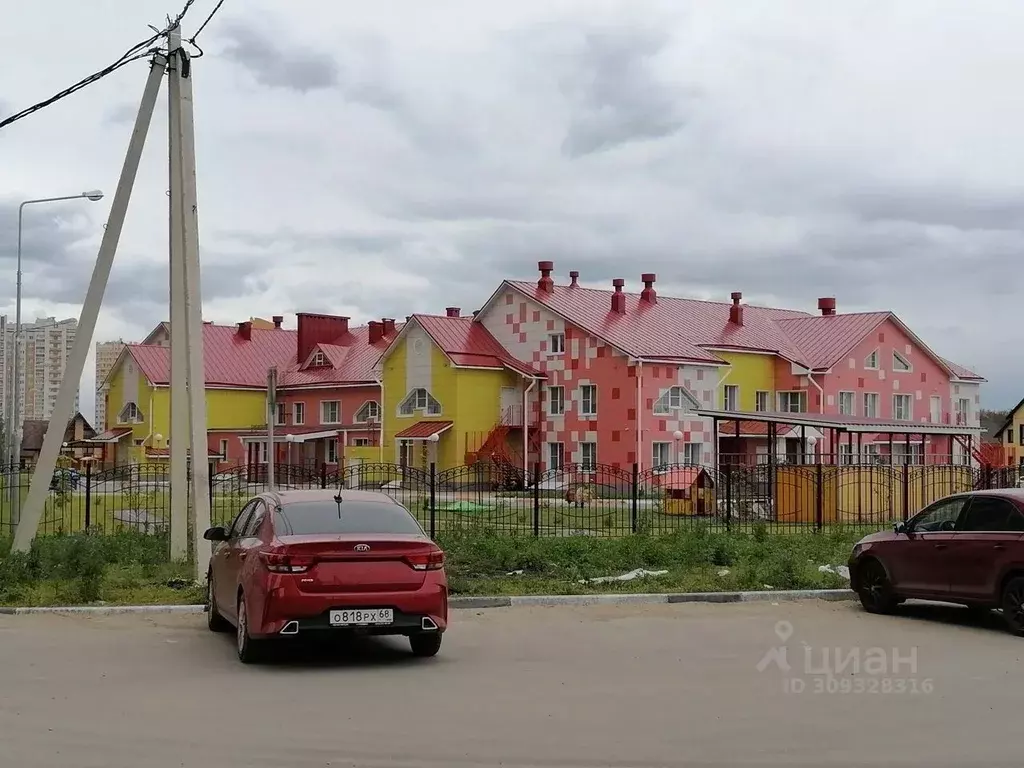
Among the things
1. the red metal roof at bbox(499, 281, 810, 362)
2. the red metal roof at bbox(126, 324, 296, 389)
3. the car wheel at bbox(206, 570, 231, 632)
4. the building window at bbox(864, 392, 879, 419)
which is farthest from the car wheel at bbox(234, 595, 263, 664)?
the red metal roof at bbox(126, 324, 296, 389)

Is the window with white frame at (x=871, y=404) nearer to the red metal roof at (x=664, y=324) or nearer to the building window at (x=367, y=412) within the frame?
the red metal roof at (x=664, y=324)

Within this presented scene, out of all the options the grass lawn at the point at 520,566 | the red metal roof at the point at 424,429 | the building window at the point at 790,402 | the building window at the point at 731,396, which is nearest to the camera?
the grass lawn at the point at 520,566

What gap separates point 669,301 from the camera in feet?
190

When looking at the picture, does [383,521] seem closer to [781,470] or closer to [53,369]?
[781,470]

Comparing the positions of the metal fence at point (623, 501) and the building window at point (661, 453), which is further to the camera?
the building window at point (661, 453)

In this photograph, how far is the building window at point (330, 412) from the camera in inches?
2493

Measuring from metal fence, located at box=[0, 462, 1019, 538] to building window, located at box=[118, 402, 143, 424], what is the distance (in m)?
33.8

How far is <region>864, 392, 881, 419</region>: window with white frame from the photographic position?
57.9 meters

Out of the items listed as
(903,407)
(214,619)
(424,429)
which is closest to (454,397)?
(424,429)

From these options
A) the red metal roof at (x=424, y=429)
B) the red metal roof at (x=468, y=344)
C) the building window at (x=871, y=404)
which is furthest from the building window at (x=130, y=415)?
the building window at (x=871, y=404)

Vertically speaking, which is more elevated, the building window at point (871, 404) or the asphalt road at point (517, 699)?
the building window at point (871, 404)

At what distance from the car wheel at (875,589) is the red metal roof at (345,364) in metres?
46.8

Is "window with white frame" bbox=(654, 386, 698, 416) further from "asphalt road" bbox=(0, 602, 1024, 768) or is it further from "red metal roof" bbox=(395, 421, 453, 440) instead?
"asphalt road" bbox=(0, 602, 1024, 768)

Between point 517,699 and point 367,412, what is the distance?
52665 mm
